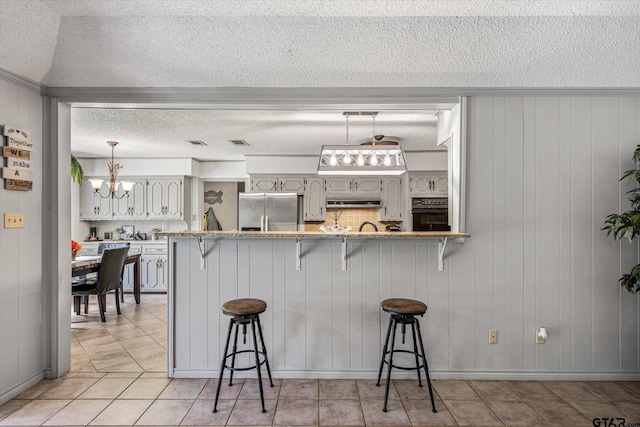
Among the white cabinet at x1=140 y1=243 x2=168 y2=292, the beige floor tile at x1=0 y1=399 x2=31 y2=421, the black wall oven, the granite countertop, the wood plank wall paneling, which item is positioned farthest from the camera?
the white cabinet at x1=140 y1=243 x2=168 y2=292

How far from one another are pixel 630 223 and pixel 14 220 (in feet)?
14.4

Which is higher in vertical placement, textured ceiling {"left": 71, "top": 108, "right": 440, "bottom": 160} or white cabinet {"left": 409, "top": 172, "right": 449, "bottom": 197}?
textured ceiling {"left": 71, "top": 108, "right": 440, "bottom": 160}

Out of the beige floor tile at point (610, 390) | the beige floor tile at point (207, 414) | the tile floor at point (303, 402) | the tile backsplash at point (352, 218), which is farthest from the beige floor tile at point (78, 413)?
the tile backsplash at point (352, 218)

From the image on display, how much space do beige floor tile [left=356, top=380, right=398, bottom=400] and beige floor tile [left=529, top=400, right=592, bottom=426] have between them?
3.09 ft

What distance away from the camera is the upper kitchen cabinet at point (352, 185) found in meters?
5.84

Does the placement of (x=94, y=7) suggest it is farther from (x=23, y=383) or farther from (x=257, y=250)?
(x=23, y=383)

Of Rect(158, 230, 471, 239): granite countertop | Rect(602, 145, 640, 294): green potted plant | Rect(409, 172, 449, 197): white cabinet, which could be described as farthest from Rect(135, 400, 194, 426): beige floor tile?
Rect(409, 172, 449, 197): white cabinet

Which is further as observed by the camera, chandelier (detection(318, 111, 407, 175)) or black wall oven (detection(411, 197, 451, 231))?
black wall oven (detection(411, 197, 451, 231))

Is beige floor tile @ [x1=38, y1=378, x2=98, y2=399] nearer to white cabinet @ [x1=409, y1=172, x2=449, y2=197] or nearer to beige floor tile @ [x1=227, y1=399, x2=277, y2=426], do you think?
beige floor tile @ [x1=227, y1=399, x2=277, y2=426]

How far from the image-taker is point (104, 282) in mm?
4141

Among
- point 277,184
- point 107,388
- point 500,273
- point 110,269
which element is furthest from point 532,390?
point 110,269

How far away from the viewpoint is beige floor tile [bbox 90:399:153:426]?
2131 millimetres

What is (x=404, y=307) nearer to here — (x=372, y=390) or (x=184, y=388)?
(x=372, y=390)

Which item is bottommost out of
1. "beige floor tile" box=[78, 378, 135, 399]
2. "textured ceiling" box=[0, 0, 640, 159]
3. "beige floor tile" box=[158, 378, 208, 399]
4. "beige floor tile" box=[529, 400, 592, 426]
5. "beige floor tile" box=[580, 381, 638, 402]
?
"beige floor tile" box=[78, 378, 135, 399]
